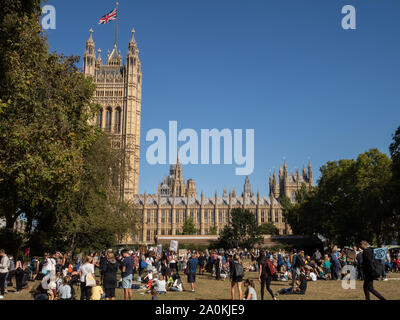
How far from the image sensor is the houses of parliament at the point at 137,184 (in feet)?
308

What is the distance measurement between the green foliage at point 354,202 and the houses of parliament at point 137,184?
3337 centimetres

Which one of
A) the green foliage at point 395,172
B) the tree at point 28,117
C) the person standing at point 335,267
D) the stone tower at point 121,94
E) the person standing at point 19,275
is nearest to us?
the tree at point 28,117

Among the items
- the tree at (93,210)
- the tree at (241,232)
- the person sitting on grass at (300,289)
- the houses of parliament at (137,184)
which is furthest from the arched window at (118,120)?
the person sitting on grass at (300,289)

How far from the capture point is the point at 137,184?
3802 inches

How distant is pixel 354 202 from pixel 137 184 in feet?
202

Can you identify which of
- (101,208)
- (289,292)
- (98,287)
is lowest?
(289,292)

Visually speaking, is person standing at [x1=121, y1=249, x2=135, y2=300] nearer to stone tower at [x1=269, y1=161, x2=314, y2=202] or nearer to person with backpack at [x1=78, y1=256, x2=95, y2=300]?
person with backpack at [x1=78, y1=256, x2=95, y2=300]

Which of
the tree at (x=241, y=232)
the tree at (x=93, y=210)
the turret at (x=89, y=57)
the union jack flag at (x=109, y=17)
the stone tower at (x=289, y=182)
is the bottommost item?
the tree at (x=241, y=232)

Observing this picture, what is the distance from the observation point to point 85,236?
31.5 meters

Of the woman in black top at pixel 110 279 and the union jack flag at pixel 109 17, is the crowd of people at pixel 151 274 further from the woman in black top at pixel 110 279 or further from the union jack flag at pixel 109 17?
the union jack flag at pixel 109 17

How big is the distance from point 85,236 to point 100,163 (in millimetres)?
5994

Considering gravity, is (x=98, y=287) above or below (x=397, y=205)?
below
